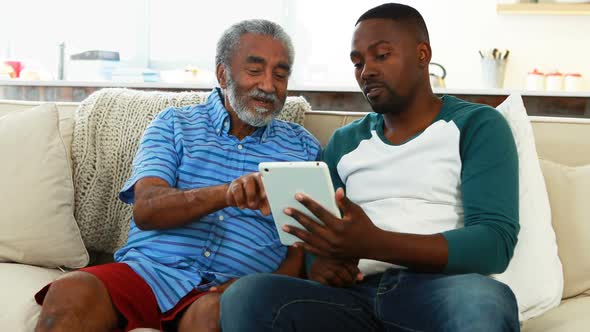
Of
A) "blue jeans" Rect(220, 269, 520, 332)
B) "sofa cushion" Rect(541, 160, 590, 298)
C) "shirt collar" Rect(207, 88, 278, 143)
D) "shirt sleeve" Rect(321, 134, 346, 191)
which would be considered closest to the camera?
"blue jeans" Rect(220, 269, 520, 332)

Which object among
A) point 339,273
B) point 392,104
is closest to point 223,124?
point 392,104

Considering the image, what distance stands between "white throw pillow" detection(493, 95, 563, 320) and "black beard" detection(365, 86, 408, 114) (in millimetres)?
259

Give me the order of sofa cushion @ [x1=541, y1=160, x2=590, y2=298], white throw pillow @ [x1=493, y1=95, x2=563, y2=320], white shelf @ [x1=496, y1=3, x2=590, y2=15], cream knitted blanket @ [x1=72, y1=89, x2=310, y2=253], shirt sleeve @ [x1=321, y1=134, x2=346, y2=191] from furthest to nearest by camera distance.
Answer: white shelf @ [x1=496, y1=3, x2=590, y2=15], cream knitted blanket @ [x1=72, y1=89, x2=310, y2=253], shirt sleeve @ [x1=321, y1=134, x2=346, y2=191], sofa cushion @ [x1=541, y1=160, x2=590, y2=298], white throw pillow @ [x1=493, y1=95, x2=563, y2=320]

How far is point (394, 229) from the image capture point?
4.97ft

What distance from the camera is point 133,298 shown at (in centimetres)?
155

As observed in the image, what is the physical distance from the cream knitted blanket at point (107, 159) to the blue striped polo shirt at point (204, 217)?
16 cm

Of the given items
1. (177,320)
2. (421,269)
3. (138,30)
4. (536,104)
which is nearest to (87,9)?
(138,30)

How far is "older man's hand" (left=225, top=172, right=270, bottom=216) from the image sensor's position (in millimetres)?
1451

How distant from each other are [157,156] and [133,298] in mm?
350

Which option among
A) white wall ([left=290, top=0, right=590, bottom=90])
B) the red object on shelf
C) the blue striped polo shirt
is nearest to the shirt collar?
the blue striped polo shirt

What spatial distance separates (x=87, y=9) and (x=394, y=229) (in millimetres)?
3973

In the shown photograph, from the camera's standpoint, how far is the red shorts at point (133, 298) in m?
1.53

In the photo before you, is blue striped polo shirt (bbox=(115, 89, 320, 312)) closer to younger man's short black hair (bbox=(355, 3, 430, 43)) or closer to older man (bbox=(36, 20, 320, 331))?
older man (bbox=(36, 20, 320, 331))

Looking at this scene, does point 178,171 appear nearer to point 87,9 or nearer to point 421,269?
point 421,269
